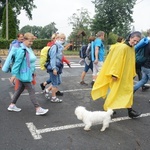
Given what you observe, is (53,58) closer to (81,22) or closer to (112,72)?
(112,72)

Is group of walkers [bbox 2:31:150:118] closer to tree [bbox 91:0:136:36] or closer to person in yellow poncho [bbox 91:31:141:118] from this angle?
person in yellow poncho [bbox 91:31:141:118]

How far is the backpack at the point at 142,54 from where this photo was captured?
6230mm

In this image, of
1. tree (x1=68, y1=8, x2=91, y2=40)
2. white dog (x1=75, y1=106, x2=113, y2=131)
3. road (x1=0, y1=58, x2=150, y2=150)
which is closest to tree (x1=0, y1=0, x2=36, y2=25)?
tree (x1=68, y1=8, x2=91, y2=40)

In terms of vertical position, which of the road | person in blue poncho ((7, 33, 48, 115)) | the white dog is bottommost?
the road

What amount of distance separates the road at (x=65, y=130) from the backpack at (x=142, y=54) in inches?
39.4

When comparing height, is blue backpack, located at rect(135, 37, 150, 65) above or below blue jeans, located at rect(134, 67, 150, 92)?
above

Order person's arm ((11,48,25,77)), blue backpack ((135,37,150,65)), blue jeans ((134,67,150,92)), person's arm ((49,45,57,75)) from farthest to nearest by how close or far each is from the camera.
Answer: blue jeans ((134,67,150,92))
blue backpack ((135,37,150,65))
person's arm ((49,45,57,75))
person's arm ((11,48,25,77))

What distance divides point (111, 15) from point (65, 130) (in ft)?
109

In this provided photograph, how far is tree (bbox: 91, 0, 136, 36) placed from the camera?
117 feet

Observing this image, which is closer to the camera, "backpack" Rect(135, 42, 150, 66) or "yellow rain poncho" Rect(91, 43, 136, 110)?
"yellow rain poncho" Rect(91, 43, 136, 110)

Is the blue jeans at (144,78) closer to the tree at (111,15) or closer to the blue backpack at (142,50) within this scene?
the blue backpack at (142,50)

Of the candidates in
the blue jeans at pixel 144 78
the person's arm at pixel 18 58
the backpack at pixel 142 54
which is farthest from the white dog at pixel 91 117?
the backpack at pixel 142 54

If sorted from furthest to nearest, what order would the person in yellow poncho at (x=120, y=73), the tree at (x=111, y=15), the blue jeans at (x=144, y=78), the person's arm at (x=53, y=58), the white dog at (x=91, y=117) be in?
the tree at (x=111, y=15) → the blue jeans at (x=144, y=78) → the person's arm at (x=53, y=58) → the person in yellow poncho at (x=120, y=73) → the white dog at (x=91, y=117)

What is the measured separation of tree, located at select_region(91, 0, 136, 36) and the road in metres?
30.5
